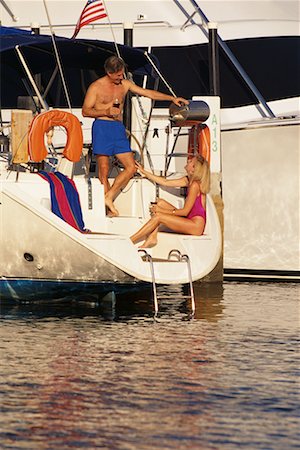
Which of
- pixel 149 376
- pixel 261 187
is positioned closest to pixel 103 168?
pixel 261 187

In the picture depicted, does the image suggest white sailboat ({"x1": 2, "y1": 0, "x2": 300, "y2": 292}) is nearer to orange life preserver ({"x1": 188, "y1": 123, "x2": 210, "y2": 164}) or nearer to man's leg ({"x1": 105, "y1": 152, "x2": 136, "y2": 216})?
orange life preserver ({"x1": 188, "y1": 123, "x2": 210, "y2": 164})

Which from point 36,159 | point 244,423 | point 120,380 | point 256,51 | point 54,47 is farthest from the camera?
point 256,51

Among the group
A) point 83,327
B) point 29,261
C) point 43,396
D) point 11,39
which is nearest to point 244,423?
point 43,396

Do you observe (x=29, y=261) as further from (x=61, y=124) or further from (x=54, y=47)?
(x=54, y=47)

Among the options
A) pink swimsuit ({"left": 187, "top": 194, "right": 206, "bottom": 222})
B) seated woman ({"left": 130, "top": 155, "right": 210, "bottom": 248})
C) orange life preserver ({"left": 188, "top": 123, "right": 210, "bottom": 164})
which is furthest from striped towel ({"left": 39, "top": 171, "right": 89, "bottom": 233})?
orange life preserver ({"left": 188, "top": 123, "right": 210, "bottom": 164})

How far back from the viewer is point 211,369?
31.2 ft

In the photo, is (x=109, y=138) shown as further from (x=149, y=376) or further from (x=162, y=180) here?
(x=149, y=376)

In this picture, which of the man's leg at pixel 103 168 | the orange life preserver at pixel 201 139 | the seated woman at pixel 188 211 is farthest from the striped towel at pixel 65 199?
the orange life preserver at pixel 201 139

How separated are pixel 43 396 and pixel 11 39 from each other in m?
6.84

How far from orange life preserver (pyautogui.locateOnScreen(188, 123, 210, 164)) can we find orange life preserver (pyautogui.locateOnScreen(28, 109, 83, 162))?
8.20 ft

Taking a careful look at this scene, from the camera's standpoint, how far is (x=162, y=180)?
1397 cm

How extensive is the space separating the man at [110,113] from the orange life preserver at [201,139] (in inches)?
62.1

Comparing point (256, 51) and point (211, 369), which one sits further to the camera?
point (256, 51)

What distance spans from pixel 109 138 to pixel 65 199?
45.7 inches
